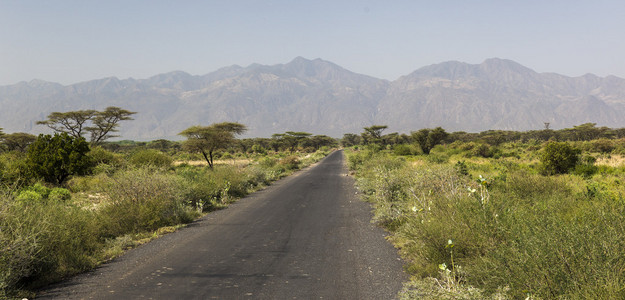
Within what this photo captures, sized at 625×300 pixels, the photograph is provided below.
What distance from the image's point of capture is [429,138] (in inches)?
1858

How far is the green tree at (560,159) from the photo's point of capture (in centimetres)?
1959

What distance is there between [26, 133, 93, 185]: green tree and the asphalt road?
11.8 meters

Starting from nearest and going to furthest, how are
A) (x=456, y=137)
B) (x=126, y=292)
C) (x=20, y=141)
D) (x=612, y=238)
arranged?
1. (x=612, y=238)
2. (x=126, y=292)
3. (x=20, y=141)
4. (x=456, y=137)

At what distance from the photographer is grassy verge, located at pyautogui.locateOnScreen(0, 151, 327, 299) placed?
5289mm

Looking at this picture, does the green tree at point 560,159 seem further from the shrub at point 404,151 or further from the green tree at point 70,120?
the green tree at point 70,120

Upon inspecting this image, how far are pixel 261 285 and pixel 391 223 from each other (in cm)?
535

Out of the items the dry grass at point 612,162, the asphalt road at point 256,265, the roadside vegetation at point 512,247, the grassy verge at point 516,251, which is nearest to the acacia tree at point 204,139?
the asphalt road at point 256,265

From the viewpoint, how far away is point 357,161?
35344mm

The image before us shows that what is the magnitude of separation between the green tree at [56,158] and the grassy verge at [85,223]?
2846 mm

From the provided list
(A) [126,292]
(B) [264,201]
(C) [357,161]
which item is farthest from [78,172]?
(C) [357,161]

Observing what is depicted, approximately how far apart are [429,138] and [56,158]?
43.2 m

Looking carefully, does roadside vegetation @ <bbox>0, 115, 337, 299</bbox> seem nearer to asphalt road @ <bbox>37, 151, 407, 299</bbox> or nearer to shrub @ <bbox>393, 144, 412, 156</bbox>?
asphalt road @ <bbox>37, 151, 407, 299</bbox>

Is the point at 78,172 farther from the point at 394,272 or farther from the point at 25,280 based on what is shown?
the point at 394,272

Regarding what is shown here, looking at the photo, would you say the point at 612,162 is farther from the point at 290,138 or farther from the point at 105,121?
the point at 290,138
